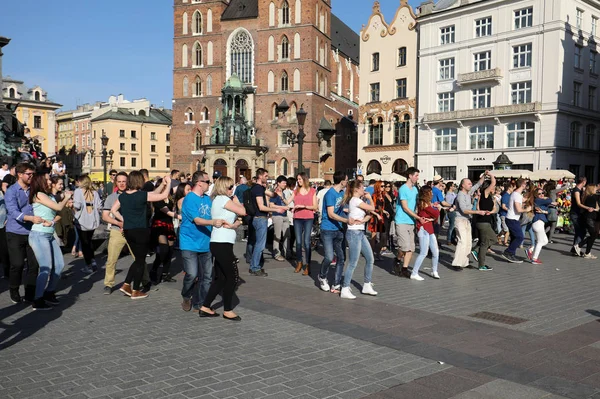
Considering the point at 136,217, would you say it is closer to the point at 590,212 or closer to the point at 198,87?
the point at 590,212

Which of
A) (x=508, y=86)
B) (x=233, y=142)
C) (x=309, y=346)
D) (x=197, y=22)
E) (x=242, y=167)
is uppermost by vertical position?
(x=197, y=22)

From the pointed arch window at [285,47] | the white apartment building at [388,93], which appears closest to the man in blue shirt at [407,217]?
the white apartment building at [388,93]

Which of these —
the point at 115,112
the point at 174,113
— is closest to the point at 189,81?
the point at 174,113

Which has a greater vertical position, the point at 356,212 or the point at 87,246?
the point at 356,212

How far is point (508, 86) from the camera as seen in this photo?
3872cm

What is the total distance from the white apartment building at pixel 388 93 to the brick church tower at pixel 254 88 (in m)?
6.48

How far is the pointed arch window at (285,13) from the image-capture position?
54.5 metres

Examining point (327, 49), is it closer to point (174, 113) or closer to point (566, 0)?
point (174, 113)

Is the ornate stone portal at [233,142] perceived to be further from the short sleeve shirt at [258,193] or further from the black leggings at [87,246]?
the short sleeve shirt at [258,193]

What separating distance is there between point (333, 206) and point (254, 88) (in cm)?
4827

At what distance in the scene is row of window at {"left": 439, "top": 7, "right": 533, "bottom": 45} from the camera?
123ft

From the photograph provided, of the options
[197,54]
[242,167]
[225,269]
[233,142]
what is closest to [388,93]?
[233,142]

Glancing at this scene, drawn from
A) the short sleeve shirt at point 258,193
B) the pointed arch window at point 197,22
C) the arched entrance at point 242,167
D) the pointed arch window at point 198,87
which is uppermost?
the pointed arch window at point 197,22

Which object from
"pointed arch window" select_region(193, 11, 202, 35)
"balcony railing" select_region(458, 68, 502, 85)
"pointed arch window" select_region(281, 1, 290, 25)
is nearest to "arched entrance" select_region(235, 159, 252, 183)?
"pointed arch window" select_region(281, 1, 290, 25)
